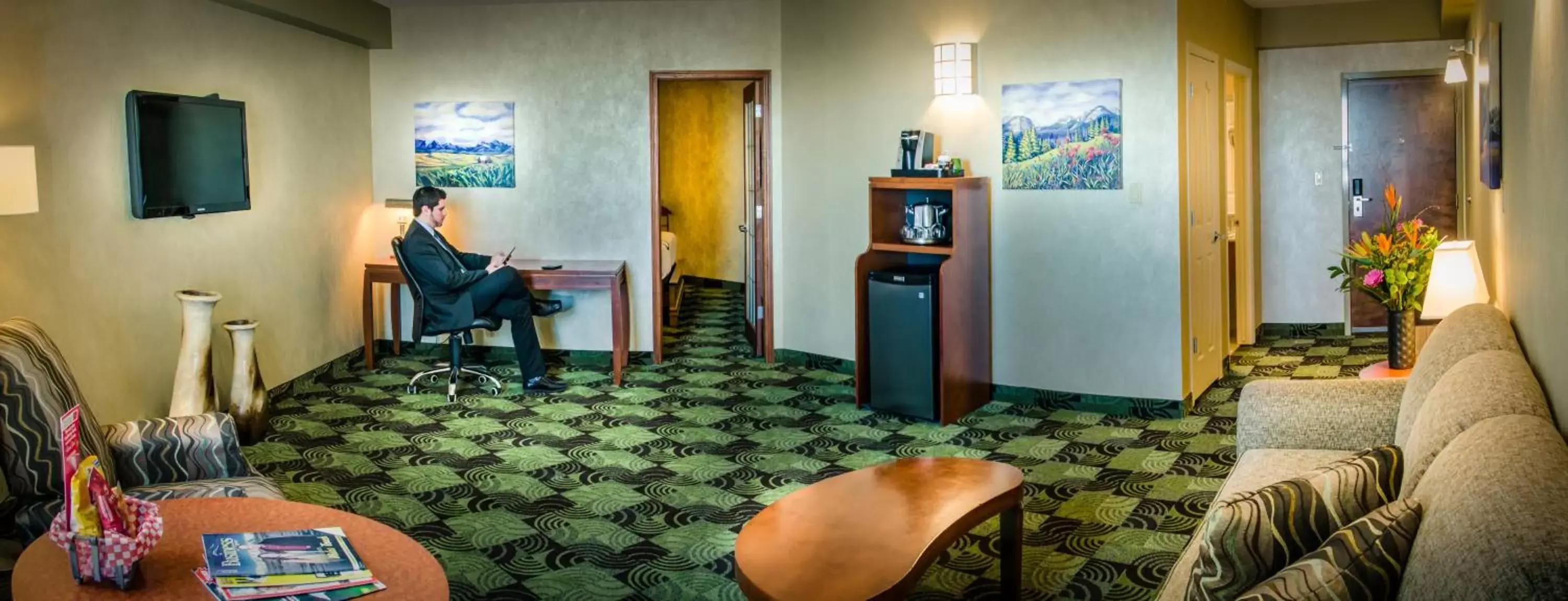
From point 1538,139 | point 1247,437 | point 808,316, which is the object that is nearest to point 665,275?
point 808,316

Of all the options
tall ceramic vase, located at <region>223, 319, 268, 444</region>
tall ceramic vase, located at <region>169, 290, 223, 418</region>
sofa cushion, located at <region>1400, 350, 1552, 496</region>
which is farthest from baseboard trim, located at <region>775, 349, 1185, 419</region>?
tall ceramic vase, located at <region>169, 290, 223, 418</region>

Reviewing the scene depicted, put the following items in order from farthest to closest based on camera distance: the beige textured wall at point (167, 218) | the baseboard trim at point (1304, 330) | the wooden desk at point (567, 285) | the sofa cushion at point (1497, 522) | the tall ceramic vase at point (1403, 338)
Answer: the baseboard trim at point (1304, 330) → the wooden desk at point (567, 285) → the beige textured wall at point (167, 218) → the tall ceramic vase at point (1403, 338) → the sofa cushion at point (1497, 522)

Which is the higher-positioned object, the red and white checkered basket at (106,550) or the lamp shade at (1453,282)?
the lamp shade at (1453,282)

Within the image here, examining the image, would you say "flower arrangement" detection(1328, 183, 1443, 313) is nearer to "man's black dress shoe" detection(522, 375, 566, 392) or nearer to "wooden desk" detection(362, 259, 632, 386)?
"wooden desk" detection(362, 259, 632, 386)

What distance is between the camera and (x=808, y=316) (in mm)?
8211

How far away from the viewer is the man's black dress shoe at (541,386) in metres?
7.55

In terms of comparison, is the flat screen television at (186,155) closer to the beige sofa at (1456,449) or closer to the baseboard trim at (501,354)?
the baseboard trim at (501,354)

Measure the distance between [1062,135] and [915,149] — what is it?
0.79 meters

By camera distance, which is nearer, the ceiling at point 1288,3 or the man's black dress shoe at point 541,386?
the man's black dress shoe at point 541,386

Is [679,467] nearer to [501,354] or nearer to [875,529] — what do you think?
[875,529]

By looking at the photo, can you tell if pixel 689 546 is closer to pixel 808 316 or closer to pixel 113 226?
pixel 113 226

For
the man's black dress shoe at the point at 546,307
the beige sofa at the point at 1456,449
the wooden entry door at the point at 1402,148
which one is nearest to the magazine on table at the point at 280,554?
the beige sofa at the point at 1456,449

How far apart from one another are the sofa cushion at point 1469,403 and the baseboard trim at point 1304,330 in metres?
6.50

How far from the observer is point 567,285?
26.1 ft
